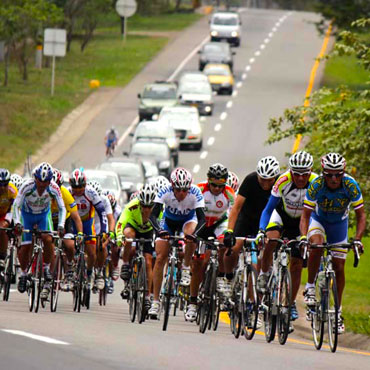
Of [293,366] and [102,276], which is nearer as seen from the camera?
[293,366]

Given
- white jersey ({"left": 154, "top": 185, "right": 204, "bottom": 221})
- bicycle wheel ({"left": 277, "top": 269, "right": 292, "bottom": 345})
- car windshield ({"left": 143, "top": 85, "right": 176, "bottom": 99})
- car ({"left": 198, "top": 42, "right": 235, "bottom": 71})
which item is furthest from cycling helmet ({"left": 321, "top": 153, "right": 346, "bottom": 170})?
car ({"left": 198, "top": 42, "right": 235, "bottom": 71})

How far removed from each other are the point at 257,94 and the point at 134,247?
50.2 meters

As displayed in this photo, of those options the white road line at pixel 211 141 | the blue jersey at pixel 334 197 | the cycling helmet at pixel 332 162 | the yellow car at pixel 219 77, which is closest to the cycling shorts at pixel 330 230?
the blue jersey at pixel 334 197

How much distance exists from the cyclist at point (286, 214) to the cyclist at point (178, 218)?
0.89m

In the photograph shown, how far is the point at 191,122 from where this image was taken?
176ft

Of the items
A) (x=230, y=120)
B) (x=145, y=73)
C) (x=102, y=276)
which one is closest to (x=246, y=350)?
(x=102, y=276)

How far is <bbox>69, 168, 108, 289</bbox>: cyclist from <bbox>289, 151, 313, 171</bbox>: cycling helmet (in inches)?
184

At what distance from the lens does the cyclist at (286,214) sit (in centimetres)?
1580

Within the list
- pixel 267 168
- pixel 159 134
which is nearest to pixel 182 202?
pixel 267 168

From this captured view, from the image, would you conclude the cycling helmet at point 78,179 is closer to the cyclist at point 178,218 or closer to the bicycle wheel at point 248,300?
the cyclist at point 178,218

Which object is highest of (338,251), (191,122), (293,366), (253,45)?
(253,45)

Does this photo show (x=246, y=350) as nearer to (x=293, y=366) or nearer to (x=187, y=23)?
(x=293, y=366)

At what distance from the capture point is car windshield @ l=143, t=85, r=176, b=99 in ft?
192

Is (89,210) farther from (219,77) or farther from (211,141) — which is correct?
(219,77)
